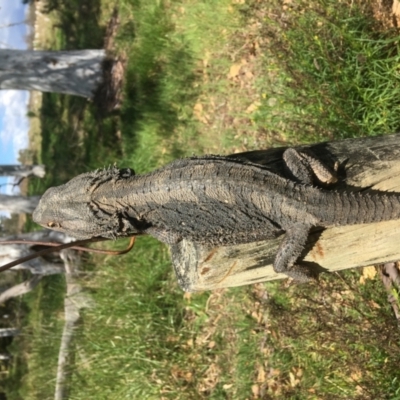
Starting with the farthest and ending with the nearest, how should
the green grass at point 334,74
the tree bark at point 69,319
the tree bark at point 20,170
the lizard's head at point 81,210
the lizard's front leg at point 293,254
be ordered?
the tree bark at point 20,170 → the tree bark at point 69,319 → the green grass at point 334,74 → the lizard's head at point 81,210 → the lizard's front leg at point 293,254

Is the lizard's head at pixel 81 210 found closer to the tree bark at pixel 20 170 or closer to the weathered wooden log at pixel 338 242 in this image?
the weathered wooden log at pixel 338 242

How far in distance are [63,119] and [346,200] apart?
Result: 11483mm

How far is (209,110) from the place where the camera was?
25.9ft

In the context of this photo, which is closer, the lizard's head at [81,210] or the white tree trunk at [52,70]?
the lizard's head at [81,210]

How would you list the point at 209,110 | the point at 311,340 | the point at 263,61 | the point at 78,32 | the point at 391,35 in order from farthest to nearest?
1. the point at 78,32
2. the point at 209,110
3. the point at 263,61
4. the point at 311,340
5. the point at 391,35

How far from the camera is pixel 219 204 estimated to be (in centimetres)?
342

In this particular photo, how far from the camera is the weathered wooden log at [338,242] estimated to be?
3107 millimetres

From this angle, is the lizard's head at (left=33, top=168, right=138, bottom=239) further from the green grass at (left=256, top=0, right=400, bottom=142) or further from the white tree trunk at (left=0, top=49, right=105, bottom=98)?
the white tree trunk at (left=0, top=49, right=105, bottom=98)

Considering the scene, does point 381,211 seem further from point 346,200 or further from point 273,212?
point 273,212

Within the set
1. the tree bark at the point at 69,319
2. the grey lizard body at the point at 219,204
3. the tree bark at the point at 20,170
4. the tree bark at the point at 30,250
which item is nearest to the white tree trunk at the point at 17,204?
the tree bark at the point at 30,250

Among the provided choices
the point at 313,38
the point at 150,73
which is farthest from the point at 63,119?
the point at 313,38

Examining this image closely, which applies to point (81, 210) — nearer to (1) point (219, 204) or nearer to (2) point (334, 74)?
(1) point (219, 204)

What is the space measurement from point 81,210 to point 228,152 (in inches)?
151

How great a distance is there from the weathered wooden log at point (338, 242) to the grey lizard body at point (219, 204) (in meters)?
0.12
